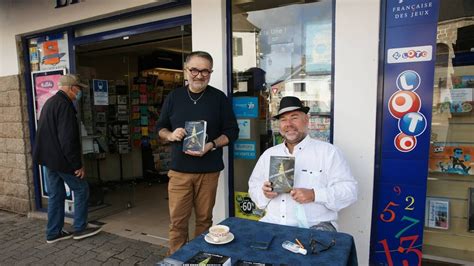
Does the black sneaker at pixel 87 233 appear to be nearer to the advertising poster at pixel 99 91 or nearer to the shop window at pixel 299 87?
the advertising poster at pixel 99 91

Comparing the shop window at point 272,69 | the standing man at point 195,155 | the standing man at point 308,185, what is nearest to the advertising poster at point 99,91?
the standing man at point 195,155

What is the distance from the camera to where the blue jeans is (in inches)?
134

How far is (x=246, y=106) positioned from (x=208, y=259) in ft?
6.00

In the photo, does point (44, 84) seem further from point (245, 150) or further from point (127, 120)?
point (245, 150)

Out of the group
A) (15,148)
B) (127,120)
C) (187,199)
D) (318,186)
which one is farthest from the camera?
(127,120)

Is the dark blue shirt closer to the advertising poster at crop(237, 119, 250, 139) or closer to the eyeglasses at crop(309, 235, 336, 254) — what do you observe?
the advertising poster at crop(237, 119, 250, 139)

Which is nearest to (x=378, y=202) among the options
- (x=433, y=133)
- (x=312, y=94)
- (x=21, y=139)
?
(x=433, y=133)

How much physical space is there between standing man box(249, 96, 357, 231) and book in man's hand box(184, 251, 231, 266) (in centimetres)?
59

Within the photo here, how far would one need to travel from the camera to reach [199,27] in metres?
2.89

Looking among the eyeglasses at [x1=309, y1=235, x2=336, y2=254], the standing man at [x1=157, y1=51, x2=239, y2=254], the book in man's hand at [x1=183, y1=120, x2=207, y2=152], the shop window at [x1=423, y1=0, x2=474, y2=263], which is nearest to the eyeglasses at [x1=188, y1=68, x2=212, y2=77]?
the standing man at [x1=157, y1=51, x2=239, y2=254]

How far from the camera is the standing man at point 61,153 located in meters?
3.21

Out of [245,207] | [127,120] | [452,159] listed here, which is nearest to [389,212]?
[452,159]

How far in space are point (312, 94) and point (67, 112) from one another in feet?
8.22

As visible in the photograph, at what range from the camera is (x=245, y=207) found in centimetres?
298
